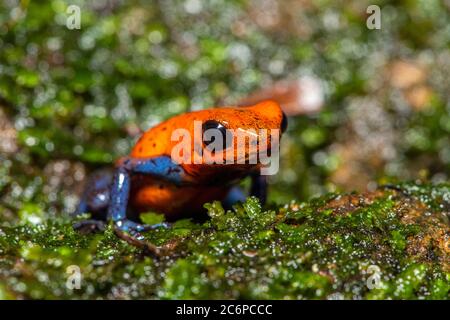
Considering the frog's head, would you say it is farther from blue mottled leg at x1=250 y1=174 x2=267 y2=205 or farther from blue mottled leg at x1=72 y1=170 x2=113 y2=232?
blue mottled leg at x1=72 y1=170 x2=113 y2=232

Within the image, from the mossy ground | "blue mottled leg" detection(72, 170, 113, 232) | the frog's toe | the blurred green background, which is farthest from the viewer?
the blurred green background

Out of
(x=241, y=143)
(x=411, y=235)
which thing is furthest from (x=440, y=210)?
(x=241, y=143)

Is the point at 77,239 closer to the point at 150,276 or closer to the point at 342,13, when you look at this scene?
the point at 150,276

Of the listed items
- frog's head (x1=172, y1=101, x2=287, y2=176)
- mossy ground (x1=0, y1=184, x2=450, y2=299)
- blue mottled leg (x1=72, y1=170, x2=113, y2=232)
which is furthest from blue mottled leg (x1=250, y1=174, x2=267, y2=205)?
blue mottled leg (x1=72, y1=170, x2=113, y2=232)

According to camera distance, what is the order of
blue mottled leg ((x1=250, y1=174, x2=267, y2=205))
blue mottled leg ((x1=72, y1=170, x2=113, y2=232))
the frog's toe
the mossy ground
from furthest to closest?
blue mottled leg ((x1=72, y1=170, x2=113, y2=232)), blue mottled leg ((x1=250, y1=174, x2=267, y2=205)), the frog's toe, the mossy ground

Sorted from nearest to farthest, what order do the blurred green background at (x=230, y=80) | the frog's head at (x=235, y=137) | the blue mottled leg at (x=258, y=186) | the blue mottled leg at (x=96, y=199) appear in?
1. the frog's head at (x=235, y=137)
2. the blue mottled leg at (x=258, y=186)
3. the blue mottled leg at (x=96, y=199)
4. the blurred green background at (x=230, y=80)

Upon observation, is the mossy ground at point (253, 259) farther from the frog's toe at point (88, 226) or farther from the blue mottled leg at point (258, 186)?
the blue mottled leg at point (258, 186)

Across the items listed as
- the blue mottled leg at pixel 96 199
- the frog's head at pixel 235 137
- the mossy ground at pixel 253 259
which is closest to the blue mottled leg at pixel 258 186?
the frog's head at pixel 235 137
